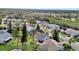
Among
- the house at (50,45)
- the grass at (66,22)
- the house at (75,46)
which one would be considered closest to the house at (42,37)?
the house at (50,45)

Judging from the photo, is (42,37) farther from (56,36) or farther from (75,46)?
(75,46)

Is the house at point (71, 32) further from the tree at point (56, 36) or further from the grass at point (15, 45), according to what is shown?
the grass at point (15, 45)

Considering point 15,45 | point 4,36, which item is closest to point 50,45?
point 15,45

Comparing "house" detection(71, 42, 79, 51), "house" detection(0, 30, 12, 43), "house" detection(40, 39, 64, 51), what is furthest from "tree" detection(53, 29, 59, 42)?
"house" detection(0, 30, 12, 43)

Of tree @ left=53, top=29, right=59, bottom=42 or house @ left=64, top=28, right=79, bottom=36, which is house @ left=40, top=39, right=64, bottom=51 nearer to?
tree @ left=53, top=29, right=59, bottom=42

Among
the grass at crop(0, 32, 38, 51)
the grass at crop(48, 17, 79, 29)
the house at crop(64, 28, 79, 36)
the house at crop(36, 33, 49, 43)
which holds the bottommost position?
the grass at crop(0, 32, 38, 51)

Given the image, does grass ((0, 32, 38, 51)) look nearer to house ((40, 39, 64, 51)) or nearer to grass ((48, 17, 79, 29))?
house ((40, 39, 64, 51))

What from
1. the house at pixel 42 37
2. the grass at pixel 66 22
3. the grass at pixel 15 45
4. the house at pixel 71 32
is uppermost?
the grass at pixel 66 22

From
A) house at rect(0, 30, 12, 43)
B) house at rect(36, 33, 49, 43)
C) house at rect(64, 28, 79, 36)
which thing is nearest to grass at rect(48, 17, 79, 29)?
house at rect(64, 28, 79, 36)

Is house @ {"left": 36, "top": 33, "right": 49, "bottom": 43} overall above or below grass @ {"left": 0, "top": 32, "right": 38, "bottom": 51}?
above
